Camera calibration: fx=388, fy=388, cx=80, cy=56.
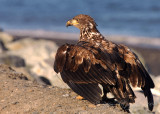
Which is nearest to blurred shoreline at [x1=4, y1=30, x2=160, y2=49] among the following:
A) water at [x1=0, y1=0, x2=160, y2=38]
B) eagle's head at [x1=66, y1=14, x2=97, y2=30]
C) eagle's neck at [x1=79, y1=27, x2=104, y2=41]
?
water at [x1=0, y1=0, x2=160, y2=38]

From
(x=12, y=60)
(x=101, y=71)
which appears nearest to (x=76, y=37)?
(x=12, y=60)

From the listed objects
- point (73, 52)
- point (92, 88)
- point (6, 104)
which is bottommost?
point (6, 104)

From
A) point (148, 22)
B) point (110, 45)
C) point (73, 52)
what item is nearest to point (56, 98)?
point (73, 52)

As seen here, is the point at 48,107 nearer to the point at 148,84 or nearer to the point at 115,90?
the point at 115,90

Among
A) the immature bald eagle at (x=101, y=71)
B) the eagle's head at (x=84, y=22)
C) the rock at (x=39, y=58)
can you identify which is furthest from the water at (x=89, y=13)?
the immature bald eagle at (x=101, y=71)

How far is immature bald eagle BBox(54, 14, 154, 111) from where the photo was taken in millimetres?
5707

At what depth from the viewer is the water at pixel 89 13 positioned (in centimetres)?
2256

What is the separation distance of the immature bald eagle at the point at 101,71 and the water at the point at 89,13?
14202 millimetres

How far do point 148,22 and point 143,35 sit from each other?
252 centimetres

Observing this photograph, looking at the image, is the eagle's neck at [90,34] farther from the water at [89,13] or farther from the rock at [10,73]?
the water at [89,13]

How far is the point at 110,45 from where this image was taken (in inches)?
259

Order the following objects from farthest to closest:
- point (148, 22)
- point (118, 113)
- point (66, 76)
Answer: point (148, 22) < point (66, 76) < point (118, 113)

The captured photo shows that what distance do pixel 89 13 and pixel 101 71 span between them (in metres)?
21.2

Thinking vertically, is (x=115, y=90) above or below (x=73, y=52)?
below
